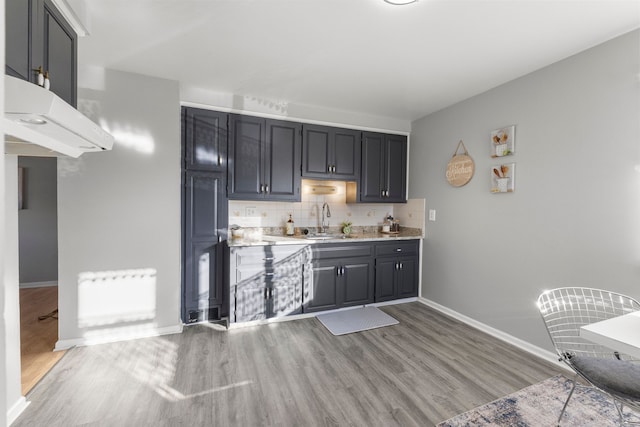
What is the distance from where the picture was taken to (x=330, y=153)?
12.1ft

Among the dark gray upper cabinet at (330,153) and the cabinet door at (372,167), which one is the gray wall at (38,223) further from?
the cabinet door at (372,167)

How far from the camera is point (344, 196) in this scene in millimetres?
4098

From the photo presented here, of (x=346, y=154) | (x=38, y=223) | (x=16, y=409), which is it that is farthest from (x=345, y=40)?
(x=38, y=223)

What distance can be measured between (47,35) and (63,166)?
4.34ft

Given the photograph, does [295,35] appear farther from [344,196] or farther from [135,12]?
[344,196]

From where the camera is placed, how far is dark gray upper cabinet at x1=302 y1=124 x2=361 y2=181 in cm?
357

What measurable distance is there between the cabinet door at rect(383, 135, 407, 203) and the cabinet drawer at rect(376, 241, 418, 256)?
24.2 inches

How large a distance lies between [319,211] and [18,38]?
306 cm

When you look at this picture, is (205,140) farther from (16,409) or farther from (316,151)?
(16,409)

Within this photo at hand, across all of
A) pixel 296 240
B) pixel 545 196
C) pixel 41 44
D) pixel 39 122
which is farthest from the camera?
pixel 296 240

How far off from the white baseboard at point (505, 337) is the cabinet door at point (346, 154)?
190 cm

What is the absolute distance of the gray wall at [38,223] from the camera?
4.41 metres

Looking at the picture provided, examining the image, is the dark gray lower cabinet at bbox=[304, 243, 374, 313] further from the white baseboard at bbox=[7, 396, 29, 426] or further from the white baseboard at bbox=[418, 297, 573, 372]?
the white baseboard at bbox=[7, 396, 29, 426]

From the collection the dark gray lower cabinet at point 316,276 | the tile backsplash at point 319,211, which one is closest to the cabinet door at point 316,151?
the tile backsplash at point 319,211
